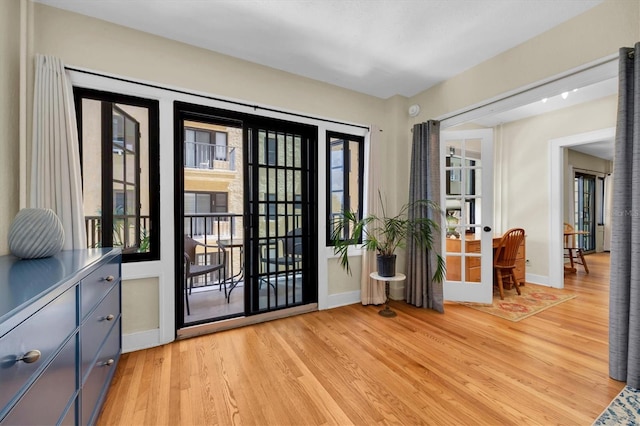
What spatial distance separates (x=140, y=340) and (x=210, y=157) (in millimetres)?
5861

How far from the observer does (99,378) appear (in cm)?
146

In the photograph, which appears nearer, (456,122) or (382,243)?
(456,122)

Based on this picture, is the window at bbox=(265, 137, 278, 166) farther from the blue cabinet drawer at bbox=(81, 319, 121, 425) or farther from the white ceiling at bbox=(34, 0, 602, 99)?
the blue cabinet drawer at bbox=(81, 319, 121, 425)

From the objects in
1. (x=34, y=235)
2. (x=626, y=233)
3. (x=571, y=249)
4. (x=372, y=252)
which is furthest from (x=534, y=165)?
(x=34, y=235)

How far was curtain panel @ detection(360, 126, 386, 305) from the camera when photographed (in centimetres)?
330

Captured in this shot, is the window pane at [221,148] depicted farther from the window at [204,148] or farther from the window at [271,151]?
the window at [271,151]

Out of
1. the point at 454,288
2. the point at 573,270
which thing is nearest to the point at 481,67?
the point at 454,288

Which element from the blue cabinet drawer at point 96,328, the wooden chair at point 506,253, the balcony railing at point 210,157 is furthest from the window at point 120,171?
the balcony railing at point 210,157

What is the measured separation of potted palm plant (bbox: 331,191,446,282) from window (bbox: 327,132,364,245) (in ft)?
0.48

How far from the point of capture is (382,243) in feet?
10.8

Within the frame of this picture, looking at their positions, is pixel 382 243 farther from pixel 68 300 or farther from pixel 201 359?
pixel 68 300

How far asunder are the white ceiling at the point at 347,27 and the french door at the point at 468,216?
3.00 feet

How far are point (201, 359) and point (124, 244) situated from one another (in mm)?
1158

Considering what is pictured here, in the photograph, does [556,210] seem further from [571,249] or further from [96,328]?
[96,328]
